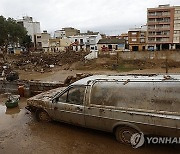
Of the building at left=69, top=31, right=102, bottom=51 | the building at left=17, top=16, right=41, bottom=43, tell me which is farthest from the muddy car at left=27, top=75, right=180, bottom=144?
the building at left=17, top=16, right=41, bottom=43

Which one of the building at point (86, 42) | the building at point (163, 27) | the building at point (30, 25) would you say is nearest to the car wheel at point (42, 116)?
the building at point (163, 27)

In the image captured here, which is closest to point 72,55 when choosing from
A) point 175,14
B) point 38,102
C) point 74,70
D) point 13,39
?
point 74,70

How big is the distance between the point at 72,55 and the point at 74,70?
8746mm

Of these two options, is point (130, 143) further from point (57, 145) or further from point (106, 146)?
point (57, 145)

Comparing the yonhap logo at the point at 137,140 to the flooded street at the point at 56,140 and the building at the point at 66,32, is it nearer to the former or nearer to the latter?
the flooded street at the point at 56,140

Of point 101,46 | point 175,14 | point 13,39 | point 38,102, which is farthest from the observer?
point 101,46

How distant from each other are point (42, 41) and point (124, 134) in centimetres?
6322

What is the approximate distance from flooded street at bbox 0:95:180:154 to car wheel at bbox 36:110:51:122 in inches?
5.9

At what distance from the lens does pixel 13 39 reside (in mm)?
42000

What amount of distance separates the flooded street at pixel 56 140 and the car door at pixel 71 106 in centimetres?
41

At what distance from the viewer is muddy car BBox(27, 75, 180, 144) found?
470 centimetres

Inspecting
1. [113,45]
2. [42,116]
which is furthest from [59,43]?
[42,116]

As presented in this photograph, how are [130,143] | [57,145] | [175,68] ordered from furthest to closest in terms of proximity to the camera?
[175,68]
[57,145]
[130,143]

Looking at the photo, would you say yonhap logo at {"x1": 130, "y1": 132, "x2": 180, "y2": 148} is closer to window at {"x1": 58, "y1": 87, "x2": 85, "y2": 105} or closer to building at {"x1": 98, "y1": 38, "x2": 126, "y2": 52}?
window at {"x1": 58, "y1": 87, "x2": 85, "y2": 105}
